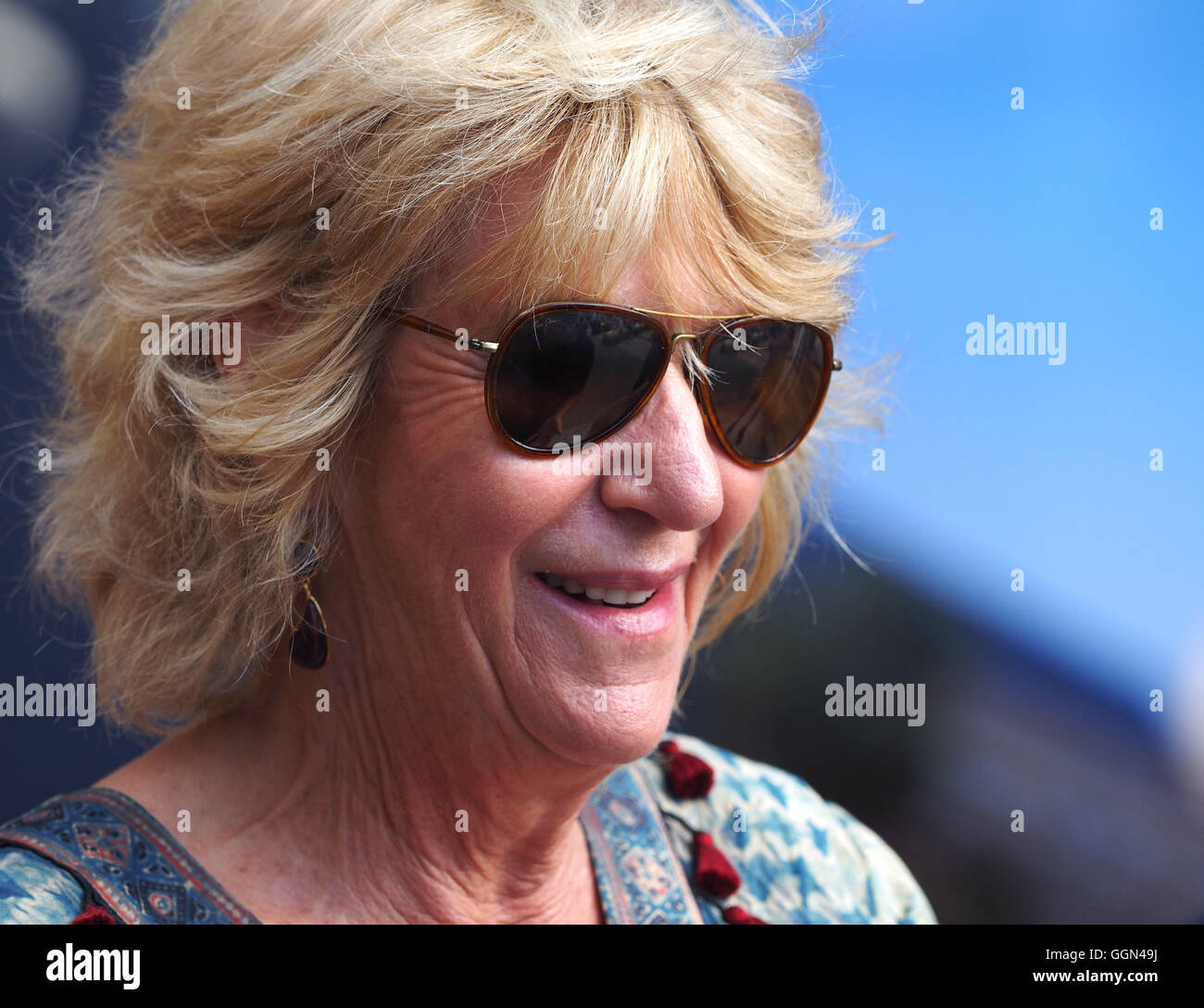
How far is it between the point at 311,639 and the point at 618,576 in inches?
21.9

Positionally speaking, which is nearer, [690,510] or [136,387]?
[690,510]

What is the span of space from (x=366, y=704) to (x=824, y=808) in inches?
46.0

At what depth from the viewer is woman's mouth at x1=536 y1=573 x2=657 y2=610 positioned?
1628 millimetres

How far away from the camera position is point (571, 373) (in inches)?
59.7

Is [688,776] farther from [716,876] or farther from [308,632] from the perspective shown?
[308,632]

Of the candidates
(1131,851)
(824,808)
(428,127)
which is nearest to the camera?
(428,127)

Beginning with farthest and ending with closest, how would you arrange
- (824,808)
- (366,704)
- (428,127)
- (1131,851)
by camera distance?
(1131,851) → (824,808) → (366,704) → (428,127)

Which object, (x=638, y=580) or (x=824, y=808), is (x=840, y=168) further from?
(x=824, y=808)

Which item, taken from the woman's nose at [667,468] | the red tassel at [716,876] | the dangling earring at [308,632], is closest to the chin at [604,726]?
the woman's nose at [667,468]

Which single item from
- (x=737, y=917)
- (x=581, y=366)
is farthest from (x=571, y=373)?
(x=737, y=917)

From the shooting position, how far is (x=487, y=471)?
1.53 meters

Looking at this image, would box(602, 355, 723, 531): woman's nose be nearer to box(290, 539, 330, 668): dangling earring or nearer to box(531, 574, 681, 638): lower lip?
box(531, 574, 681, 638): lower lip

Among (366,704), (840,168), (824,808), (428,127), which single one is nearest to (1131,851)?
(824,808)

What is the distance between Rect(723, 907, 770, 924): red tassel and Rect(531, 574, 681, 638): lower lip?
680mm
